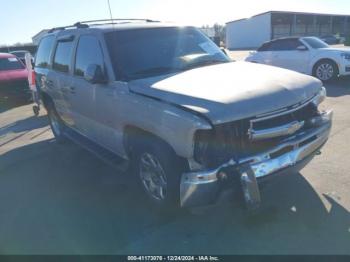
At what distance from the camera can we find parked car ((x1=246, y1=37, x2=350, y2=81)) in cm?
1118

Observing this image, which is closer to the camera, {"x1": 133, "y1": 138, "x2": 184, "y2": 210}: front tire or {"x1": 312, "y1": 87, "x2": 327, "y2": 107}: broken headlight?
{"x1": 133, "y1": 138, "x2": 184, "y2": 210}: front tire

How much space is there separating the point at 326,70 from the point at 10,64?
11.9m

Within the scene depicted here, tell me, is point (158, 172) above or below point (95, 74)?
below

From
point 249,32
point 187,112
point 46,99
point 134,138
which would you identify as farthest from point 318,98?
point 249,32

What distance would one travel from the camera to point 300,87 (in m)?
3.63

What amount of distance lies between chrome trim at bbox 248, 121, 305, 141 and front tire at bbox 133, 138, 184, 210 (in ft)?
2.47

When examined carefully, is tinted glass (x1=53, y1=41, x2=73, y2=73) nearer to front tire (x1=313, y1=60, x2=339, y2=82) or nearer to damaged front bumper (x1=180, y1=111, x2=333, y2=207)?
damaged front bumper (x1=180, y1=111, x2=333, y2=207)

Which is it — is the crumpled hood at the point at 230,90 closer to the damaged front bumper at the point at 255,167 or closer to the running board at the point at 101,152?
the damaged front bumper at the point at 255,167

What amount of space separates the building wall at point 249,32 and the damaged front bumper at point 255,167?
52147 mm

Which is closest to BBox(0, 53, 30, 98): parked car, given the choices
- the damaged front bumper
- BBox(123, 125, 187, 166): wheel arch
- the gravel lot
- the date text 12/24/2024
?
the gravel lot

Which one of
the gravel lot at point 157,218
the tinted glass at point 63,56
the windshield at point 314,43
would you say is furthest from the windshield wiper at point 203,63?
the windshield at point 314,43

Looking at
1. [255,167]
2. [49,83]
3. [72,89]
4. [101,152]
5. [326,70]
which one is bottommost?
[326,70]

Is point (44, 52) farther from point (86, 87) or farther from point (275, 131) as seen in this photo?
point (275, 131)

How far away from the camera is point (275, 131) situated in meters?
3.29
